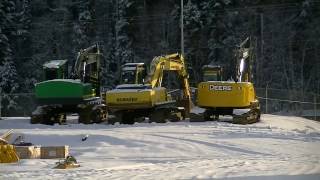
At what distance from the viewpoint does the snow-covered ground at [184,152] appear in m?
14.2

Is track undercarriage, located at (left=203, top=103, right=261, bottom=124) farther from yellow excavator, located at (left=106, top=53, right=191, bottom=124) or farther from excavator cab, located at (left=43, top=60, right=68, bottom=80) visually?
excavator cab, located at (left=43, top=60, right=68, bottom=80)

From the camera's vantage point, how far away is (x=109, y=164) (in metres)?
16.0

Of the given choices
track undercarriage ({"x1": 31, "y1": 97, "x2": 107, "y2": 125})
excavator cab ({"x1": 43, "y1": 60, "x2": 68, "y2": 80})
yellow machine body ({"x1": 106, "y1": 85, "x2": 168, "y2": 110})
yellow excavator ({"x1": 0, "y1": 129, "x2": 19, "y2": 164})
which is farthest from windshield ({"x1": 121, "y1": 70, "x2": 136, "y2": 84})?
yellow excavator ({"x1": 0, "y1": 129, "x2": 19, "y2": 164})

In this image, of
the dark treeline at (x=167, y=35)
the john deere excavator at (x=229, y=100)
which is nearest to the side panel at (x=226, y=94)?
the john deere excavator at (x=229, y=100)

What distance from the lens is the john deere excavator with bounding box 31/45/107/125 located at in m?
27.4

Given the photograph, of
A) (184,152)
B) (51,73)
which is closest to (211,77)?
(51,73)

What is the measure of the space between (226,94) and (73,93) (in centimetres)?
636

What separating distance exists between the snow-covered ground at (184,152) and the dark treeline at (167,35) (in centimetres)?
3355

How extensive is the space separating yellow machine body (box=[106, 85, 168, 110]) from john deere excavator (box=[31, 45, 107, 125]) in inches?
56.5

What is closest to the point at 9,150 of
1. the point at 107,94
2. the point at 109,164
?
the point at 109,164

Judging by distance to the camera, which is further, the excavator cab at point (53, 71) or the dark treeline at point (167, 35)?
the dark treeline at point (167, 35)

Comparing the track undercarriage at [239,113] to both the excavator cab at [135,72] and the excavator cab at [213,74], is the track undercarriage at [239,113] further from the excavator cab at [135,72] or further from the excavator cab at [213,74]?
the excavator cab at [135,72]

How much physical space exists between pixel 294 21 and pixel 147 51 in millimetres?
14981

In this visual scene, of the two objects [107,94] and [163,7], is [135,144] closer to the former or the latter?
[107,94]
